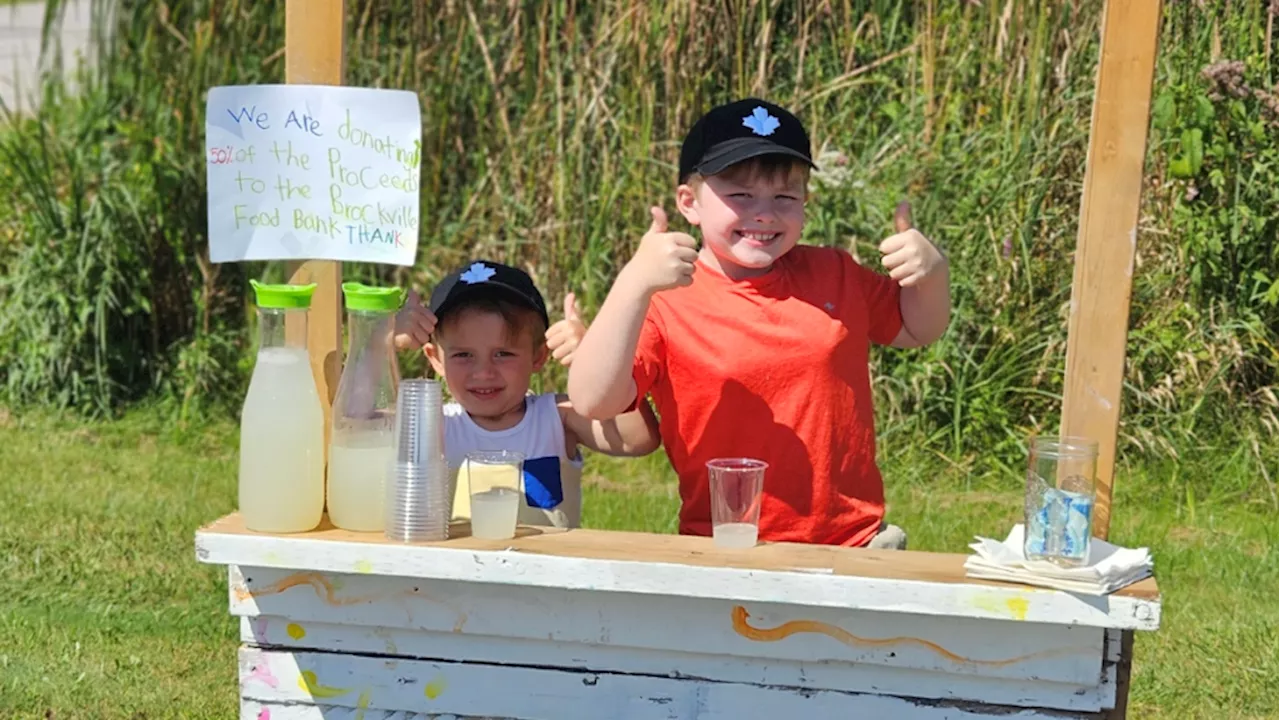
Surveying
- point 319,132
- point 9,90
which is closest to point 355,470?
point 319,132

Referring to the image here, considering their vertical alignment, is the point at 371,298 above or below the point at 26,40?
below

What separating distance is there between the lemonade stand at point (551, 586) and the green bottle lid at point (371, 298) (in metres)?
0.08

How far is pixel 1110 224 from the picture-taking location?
8.76 feet

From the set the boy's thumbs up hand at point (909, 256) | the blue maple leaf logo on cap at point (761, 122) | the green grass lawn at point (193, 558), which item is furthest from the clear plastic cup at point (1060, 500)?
A: the green grass lawn at point (193, 558)

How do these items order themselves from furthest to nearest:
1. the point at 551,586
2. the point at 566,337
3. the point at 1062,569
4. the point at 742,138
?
the point at 566,337 → the point at 742,138 → the point at 551,586 → the point at 1062,569

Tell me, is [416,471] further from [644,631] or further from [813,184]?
[813,184]

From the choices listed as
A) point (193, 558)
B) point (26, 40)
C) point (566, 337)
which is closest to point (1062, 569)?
point (566, 337)

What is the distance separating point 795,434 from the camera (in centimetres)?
301

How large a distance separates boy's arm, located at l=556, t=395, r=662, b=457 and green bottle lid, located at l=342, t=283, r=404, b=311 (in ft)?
1.55

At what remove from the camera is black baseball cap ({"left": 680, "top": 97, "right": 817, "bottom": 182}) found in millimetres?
2918

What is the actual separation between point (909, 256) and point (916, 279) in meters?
0.06

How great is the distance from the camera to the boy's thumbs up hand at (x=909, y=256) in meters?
2.83

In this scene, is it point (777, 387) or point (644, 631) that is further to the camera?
point (777, 387)

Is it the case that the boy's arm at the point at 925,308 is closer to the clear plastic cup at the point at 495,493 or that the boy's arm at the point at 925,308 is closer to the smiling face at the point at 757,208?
the smiling face at the point at 757,208
